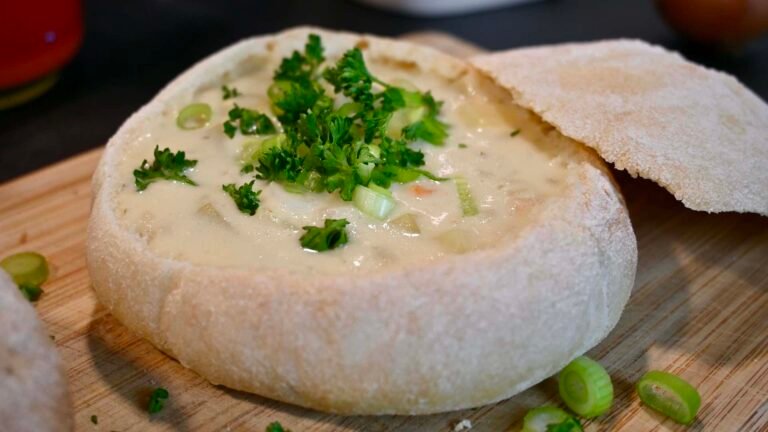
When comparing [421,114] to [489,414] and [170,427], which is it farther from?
[170,427]

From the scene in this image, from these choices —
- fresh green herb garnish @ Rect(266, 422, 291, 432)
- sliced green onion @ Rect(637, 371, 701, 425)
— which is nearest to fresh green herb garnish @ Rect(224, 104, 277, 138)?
fresh green herb garnish @ Rect(266, 422, 291, 432)

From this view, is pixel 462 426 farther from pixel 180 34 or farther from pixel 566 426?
pixel 180 34

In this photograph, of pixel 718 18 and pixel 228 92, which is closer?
pixel 228 92

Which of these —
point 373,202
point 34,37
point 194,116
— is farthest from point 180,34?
point 373,202

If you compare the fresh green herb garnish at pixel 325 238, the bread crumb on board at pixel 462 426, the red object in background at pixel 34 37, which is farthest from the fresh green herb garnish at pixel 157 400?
the red object in background at pixel 34 37

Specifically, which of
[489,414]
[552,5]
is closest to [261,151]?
[489,414]

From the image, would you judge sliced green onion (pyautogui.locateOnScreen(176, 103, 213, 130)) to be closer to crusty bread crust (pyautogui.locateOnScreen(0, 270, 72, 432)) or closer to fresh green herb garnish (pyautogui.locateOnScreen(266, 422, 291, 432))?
crusty bread crust (pyautogui.locateOnScreen(0, 270, 72, 432))
